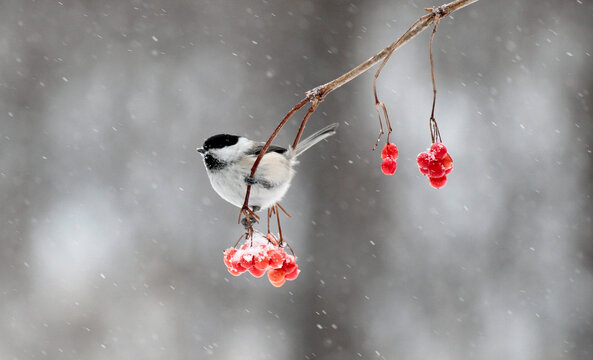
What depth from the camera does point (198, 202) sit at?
513 centimetres

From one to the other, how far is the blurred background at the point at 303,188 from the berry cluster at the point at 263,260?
11.1 ft

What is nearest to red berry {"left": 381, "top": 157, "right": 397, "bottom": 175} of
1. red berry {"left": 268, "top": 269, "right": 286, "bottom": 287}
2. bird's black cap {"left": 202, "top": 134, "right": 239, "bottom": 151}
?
red berry {"left": 268, "top": 269, "right": 286, "bottom": 287}

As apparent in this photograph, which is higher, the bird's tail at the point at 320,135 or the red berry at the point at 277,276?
the bird's tail at the point at 320,135

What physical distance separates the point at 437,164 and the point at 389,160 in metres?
0.12

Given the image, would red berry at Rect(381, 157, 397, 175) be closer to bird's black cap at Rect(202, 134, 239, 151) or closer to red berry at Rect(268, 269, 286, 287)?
red berry at Rect(268, 269, 286, 287)

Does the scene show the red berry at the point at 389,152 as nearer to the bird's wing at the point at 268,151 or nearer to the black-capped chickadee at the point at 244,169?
the black-capped chickadee at the point at 244,169

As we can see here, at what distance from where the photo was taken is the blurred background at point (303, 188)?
471 cm

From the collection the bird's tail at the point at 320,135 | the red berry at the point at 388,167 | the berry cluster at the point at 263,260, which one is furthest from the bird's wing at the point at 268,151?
the red berry at the point at 388,167

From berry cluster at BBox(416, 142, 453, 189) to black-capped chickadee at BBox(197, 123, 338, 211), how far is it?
37 centimetres

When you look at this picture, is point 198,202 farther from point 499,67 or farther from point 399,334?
point 499,67

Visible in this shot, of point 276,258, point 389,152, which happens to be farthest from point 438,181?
point 276,258

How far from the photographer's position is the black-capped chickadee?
1.72m

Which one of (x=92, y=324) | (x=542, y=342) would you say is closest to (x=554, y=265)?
(x=542, y=342)

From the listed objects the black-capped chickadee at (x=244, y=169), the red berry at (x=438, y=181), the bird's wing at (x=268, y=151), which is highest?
the red berry at (x=438, y=181)
